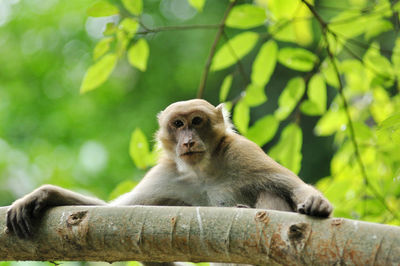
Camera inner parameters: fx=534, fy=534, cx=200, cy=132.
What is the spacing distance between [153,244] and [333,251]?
3.95 feet

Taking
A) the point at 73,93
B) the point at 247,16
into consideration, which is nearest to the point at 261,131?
the point at 247,16

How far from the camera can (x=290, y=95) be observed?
5.96 m

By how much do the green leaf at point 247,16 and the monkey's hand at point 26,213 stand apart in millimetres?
2497

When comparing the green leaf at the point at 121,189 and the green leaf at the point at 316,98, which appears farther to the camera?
the green leaf at the point at 316,98

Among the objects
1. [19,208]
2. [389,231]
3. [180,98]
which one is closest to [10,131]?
[180,98]

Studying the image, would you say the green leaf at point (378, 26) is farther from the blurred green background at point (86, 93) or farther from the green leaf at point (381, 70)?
the blurred green background at point (86, 93)

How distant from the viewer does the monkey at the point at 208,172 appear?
5.38 metres

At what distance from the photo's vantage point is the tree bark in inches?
126

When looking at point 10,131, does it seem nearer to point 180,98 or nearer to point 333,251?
point 180,98

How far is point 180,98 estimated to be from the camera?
17297 millimetres

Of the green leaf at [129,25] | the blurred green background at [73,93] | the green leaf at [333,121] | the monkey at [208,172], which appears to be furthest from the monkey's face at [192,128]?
the blurred green background at [73,93]

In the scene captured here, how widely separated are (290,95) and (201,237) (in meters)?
2.83

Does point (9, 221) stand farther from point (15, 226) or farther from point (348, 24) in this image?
point (348, 24)

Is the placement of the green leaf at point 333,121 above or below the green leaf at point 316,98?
below
